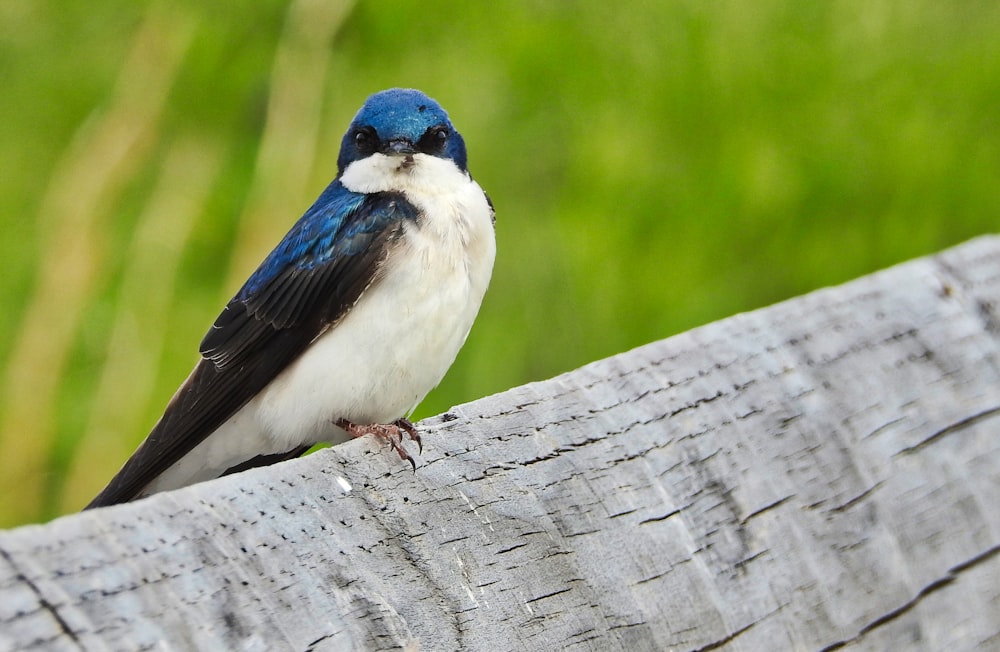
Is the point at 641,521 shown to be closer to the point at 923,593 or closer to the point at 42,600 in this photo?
the point at 923,593

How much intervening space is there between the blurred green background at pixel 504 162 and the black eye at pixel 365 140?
0.20 metres

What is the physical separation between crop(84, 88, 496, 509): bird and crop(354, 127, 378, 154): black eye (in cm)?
12

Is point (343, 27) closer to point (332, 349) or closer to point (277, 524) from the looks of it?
point (332, 349)

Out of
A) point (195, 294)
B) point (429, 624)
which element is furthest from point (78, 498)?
point (429, 624)

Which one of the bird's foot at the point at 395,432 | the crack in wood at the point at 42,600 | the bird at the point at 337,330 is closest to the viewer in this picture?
the crack in wood at the point at 42,600

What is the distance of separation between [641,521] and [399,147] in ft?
3.17

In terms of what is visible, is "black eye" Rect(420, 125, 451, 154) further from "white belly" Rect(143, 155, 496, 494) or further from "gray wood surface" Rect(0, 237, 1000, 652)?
"gray wood surface" Rect(0, 237, 1000, 652)

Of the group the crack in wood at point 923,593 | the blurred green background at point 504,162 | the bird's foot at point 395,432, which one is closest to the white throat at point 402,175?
the blurred green background at point 504,162

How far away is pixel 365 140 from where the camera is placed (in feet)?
6.83

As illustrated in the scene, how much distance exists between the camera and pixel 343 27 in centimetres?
236

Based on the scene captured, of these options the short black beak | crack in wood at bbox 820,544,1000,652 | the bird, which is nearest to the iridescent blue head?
the short black beak

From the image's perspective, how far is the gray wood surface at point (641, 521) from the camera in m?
0.88

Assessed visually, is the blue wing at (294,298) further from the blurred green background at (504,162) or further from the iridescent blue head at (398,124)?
the blurred green background at (504,162)

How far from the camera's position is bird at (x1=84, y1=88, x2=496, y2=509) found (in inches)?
74.2
